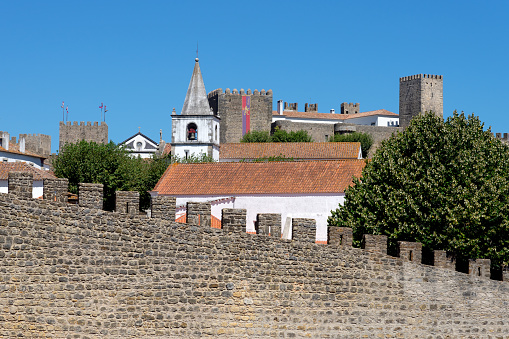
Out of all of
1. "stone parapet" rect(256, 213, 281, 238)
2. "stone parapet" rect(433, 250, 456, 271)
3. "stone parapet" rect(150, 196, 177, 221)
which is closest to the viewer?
"stone parapet" rect(150, 196, 177, 221)

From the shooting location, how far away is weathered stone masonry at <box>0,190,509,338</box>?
12930 mm

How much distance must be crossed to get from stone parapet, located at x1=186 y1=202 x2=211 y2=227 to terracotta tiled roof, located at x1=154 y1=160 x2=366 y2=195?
22009 mm

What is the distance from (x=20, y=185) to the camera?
12.8 meters

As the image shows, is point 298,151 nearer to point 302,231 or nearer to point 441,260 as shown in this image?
point 441,260

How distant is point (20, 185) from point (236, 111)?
7803 cm

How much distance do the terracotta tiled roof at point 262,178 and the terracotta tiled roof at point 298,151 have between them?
22.9 meters

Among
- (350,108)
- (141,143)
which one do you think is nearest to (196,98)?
(141,143)

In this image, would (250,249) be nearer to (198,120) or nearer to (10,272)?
(10,272)

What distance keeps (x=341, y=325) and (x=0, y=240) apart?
7663 millimetres

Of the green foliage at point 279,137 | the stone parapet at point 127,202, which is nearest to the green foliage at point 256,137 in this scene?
the green foliage at point 279,137

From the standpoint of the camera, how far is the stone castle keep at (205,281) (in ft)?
42.4

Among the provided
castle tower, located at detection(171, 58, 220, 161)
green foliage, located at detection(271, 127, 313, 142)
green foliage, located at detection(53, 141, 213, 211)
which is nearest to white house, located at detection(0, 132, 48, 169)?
castle tower, located at detection(171, 58, 220, 161)

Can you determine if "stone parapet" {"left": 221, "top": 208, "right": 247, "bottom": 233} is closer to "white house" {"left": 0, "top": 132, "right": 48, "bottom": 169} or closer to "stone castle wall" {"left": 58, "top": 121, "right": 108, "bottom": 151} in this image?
"white house" {"left": 0, "top": 132, "right": 48, "bottom": 169}

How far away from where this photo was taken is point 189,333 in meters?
14.2
